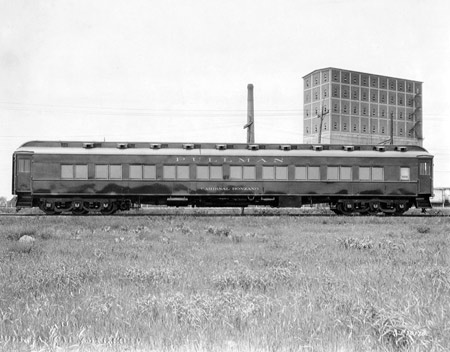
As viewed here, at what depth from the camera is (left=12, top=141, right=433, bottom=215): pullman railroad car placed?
75.7 ft

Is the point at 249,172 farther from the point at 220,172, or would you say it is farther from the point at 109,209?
the point at 109,209

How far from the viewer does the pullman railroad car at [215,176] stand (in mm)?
23062

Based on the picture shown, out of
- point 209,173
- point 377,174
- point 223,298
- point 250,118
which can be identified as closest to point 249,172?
point 209,173

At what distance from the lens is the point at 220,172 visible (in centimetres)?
2366

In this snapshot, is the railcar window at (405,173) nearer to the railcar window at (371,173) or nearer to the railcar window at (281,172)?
the railcar window at (371,173)

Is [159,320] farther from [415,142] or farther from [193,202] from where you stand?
[415,142]

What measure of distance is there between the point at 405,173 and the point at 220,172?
972 centimetres

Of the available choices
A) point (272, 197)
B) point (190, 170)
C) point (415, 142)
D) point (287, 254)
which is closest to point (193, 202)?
point (190, 170)

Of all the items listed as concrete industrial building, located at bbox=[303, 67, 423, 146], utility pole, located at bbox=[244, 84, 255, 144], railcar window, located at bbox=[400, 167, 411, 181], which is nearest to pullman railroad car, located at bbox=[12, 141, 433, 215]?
railcar window, located at bbox=[400, 167, 411, 181]

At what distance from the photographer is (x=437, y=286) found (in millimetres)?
5828

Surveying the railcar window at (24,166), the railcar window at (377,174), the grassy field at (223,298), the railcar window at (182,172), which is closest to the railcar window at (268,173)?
the railcar window at (182,172)

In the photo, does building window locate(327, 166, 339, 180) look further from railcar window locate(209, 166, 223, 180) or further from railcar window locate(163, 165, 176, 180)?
railcar window locate(163, 165, 176, 180)

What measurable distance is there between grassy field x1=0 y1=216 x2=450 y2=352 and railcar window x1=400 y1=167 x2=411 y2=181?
15.8m

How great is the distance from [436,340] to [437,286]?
2.36m
